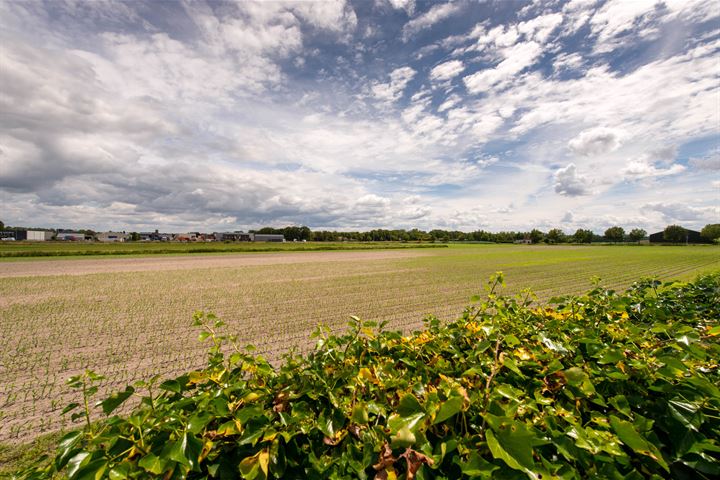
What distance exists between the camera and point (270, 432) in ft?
4.14

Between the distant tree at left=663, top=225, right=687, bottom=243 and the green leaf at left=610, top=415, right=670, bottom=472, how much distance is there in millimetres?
220685

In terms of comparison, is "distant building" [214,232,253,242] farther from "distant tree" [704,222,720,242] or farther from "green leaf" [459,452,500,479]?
"distant tree" [704,222,720,242]

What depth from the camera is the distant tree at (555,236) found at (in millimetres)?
183500

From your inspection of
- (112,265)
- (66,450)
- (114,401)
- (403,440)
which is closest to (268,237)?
(112,265)

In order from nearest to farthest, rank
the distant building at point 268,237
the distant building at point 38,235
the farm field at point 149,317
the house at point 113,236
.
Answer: the farm field at point 149,317, the distant building at point 38,235, the house at point 113,236, the distant building at point 268,237

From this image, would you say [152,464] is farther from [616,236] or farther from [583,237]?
[616,236]

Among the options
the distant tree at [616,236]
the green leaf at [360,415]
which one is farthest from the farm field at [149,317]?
the distant tree at [616,236]

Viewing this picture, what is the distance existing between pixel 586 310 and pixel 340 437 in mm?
2945

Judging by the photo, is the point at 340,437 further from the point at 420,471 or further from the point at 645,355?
the point at 645,355

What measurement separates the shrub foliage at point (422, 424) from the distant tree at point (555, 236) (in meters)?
214

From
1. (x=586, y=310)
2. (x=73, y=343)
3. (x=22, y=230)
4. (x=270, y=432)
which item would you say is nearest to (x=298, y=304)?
(x=73, y=343)

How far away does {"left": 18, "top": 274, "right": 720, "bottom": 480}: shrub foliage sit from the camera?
118cm

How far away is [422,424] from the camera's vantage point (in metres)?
1.24

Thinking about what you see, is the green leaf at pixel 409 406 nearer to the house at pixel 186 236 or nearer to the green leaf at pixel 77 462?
the green leaf at pixel 77 462
